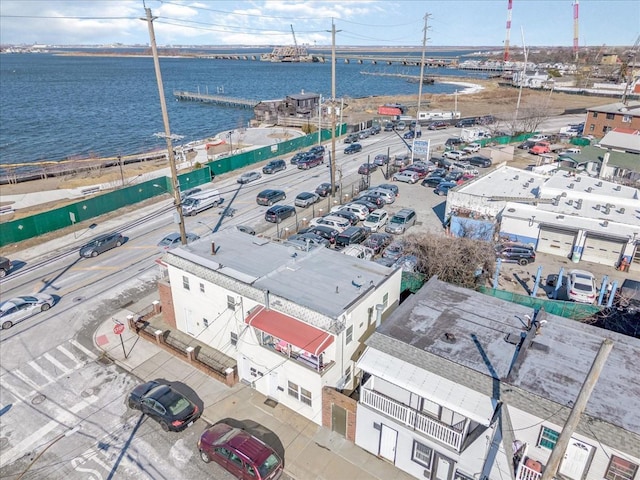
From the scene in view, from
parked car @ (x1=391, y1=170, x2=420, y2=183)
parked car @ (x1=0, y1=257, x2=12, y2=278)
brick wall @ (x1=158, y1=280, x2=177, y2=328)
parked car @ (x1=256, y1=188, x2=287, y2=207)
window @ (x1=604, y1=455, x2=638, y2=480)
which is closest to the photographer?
window @ (x1=604, y1=455, x2=638, y2=480)

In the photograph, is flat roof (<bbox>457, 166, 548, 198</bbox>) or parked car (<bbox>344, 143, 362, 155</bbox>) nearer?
flat roof (<bbox>457, 166, 548, 198</bbox>)

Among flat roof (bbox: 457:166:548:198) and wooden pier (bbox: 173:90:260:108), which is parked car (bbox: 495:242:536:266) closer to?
flat roof (bbox: 457:166:548:198)

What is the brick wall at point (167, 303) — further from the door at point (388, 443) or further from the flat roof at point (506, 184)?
the flat roof at point (506, 184)

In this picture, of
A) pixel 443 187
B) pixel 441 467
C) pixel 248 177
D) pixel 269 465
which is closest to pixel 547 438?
pixel 441 467

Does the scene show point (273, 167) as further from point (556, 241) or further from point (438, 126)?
point (438, 126)

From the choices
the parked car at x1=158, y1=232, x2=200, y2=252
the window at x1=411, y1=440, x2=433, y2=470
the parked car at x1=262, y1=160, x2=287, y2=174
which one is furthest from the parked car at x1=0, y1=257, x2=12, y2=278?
the window at x1=411, y1=440, x2=433, y2=470

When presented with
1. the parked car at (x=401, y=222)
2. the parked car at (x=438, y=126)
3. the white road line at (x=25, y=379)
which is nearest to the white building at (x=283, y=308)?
the white road line at (x=25, y=379)
